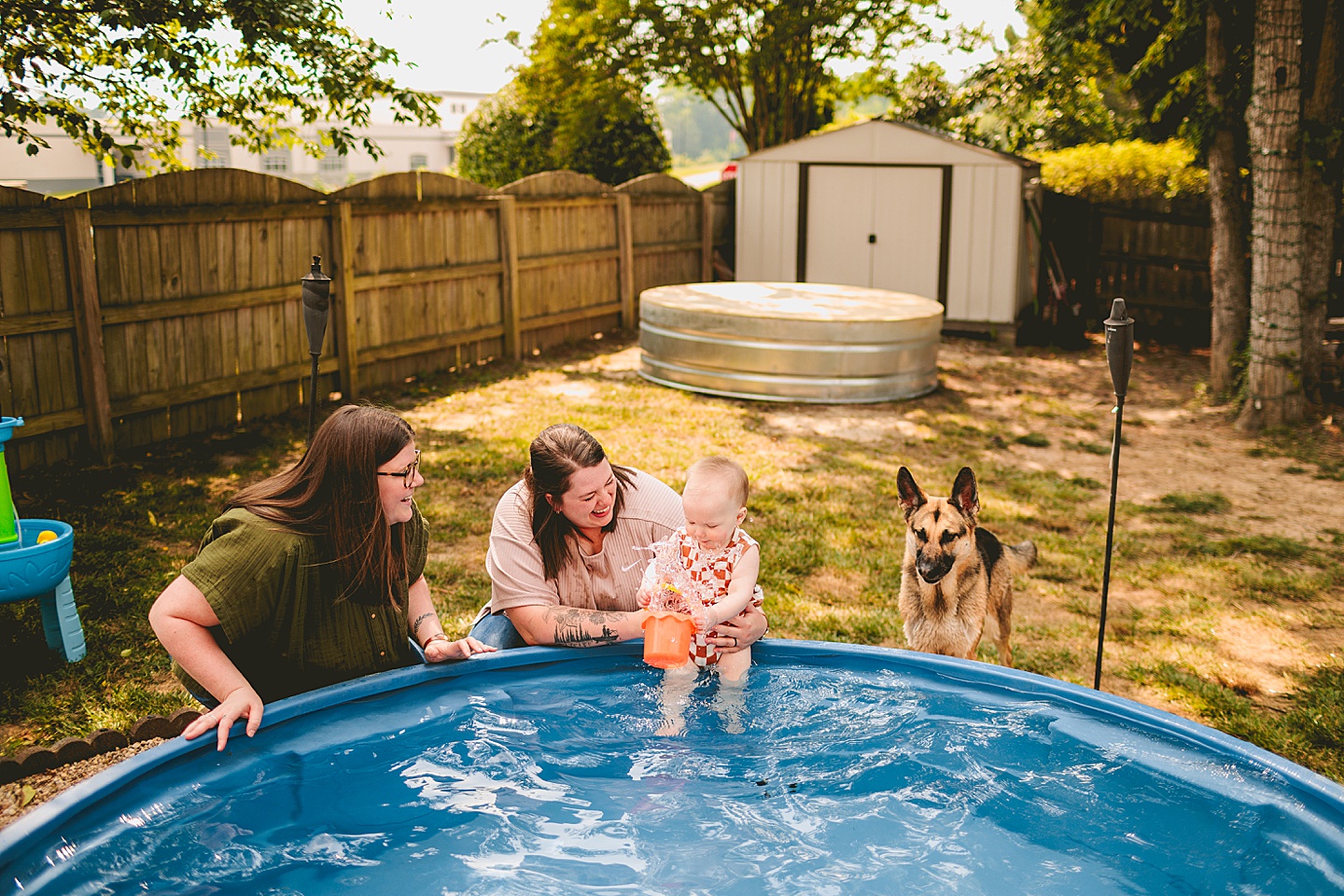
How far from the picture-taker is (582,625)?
4.02m

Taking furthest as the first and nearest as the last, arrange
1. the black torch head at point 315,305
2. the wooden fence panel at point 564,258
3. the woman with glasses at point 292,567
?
the wooden fence panel at point 564,258 < the black torch head at point 315,305 < the woman with glasses at point 292,567

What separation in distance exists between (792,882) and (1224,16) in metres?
10.4

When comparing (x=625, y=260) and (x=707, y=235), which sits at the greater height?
(x=707, y=235)

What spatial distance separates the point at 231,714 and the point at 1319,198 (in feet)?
33.1

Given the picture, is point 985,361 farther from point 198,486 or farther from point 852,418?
point 198,486

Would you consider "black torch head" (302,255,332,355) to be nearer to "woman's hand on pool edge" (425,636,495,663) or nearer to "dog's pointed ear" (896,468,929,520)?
"woman's hand on pool edge" (425,636,495,663)

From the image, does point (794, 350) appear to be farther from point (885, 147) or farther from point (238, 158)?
point (238, 158)

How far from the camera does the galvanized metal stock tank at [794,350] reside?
10703mm

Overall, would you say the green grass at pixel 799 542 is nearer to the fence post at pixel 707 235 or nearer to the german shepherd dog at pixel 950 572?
the german shepherd dog at pixel 950 572

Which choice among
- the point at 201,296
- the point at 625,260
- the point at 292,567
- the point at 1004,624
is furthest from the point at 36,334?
the point at 625,260

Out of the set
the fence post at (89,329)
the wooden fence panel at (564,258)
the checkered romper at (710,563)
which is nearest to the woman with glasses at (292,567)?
the checkered romper at (710,563)

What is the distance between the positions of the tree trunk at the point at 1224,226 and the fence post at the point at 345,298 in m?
8.30

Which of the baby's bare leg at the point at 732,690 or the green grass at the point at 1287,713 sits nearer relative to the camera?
the baby's bare leg at the point at 732,690

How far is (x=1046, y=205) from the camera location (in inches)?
611
